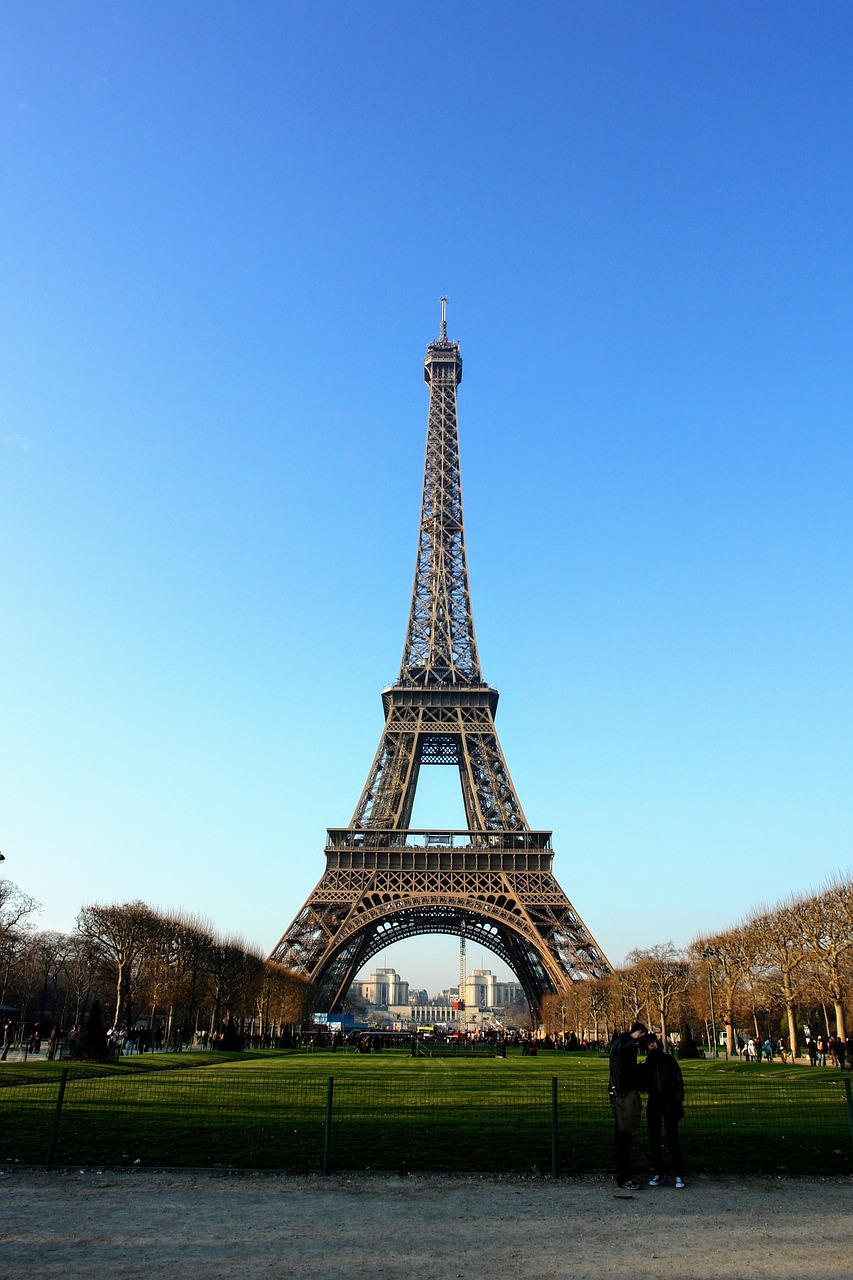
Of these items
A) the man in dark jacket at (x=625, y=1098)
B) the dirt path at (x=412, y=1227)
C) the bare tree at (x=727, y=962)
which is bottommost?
the dirt path at (x=412, y=1227)

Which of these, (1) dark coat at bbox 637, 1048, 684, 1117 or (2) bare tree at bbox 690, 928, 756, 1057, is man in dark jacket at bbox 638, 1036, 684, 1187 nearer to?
(1) dark coat at bbox 637, 1048, 684, 1117

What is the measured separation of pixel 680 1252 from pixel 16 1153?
9366mm

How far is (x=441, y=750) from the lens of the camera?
87438 mm

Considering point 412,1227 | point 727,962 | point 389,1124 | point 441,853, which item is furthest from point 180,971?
point 412,1227

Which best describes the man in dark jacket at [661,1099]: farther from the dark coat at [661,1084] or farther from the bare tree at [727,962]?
the bare tree at [727,962]

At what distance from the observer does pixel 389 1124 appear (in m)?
17.5

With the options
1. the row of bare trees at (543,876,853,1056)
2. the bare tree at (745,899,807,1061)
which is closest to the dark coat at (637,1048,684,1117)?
the row of bare trees at (543,876,853,1056)

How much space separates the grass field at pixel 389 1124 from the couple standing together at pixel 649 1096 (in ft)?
3.24

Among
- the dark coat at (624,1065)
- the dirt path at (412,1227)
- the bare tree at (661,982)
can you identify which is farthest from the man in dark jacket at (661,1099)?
the bare tree at (661,982)

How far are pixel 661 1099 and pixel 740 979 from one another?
2112 inches

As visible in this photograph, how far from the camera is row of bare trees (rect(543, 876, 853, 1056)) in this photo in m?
51.8

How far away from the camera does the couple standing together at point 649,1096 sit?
485 inches

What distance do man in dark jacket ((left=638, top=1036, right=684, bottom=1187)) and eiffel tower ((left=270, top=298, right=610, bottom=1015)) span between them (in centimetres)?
5956

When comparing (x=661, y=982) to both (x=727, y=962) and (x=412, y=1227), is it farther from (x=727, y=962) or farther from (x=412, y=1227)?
(x=412, y=1227)
